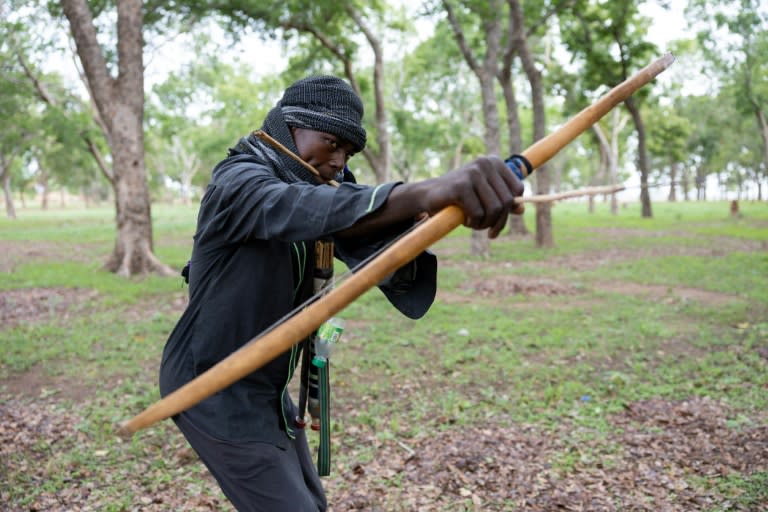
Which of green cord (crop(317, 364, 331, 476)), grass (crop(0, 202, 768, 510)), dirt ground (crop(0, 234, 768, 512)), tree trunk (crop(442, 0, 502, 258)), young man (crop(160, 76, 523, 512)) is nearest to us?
young man (crop(160, 76, 523, 512))

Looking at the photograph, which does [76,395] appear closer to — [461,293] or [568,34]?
[461,293]

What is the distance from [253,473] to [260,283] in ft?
2.25

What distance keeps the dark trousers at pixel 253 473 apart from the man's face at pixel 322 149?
1.03 m

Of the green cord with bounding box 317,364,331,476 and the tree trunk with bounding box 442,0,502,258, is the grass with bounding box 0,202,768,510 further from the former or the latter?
the tree trunk with bounding box 442,0,502,258

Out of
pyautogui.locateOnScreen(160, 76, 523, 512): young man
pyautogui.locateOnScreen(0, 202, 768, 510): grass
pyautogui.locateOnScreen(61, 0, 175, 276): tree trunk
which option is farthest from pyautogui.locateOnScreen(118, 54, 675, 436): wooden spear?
pyautogui.locateOnScreen(61, 0, 175, 276): tree trunk

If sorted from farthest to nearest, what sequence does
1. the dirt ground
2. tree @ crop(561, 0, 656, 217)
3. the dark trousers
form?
tree @ crop(561, 0, 656, 217) → the dirt ground → the dark trousers

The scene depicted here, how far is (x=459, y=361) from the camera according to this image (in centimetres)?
777

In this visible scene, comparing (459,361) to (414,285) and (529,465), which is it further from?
(414,285)

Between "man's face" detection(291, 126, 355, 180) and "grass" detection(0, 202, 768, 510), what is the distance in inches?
123

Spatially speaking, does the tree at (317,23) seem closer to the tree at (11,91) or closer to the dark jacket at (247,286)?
the tree at (11,91)

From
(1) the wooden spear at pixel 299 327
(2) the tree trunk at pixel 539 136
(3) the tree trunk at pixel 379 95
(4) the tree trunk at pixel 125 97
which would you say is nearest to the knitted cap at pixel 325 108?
(1) the wooden spear at pixel 299 327

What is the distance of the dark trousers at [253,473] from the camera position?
2.32 meters

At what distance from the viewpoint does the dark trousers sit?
2318 millimetres

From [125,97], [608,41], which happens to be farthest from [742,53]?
[125,97]
